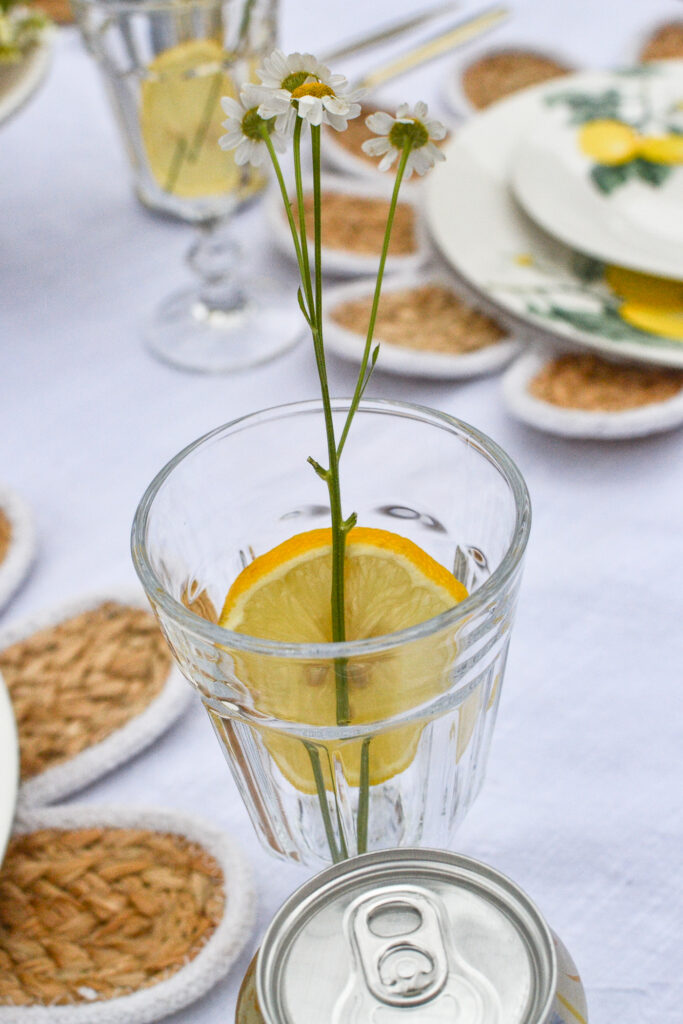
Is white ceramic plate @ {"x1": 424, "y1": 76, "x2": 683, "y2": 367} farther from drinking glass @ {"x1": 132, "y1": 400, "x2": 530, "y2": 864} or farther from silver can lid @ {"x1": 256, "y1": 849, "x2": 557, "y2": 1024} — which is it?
silver can lid @ {"x1": 256, "y1": 849, "x2": 557, "y2": 1024}

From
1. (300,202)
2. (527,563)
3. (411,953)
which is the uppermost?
(300,202)

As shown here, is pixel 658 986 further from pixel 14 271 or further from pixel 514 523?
pixel 14 271

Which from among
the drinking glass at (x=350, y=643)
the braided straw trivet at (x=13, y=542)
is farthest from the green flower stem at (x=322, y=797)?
the braided straw trivet at (x=13, y=542)

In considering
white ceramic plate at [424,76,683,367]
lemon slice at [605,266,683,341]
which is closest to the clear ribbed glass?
white ceramic plate at [424,76,683,367]

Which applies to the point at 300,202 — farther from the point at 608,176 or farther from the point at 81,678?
the point at 608,176

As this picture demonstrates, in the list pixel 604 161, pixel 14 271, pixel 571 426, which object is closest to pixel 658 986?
pixel 571 426

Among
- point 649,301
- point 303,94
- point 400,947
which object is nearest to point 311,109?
point 303,94
